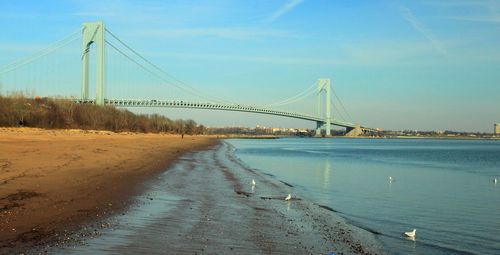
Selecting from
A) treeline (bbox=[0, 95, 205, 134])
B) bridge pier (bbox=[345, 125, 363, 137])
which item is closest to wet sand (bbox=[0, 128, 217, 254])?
treeline (bbox=[0, 95, 205, 134])

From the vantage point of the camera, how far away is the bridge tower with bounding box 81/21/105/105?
57.3 metres

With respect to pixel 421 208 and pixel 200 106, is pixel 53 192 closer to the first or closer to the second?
pixel 421 208

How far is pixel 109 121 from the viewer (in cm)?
5412

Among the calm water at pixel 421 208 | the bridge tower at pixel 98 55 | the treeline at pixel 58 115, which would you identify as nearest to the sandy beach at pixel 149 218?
the calm water at pixel 421 208

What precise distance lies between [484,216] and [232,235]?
6.82 m

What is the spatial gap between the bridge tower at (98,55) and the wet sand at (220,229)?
4874 centimetres

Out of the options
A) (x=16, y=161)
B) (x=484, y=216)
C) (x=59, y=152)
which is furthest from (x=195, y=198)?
(x=59, y=152)

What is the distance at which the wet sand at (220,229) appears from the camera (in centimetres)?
604

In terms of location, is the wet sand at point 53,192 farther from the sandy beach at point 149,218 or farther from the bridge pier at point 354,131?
the bridge pier at point 354,131

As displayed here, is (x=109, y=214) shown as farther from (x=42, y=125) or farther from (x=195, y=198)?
(x=42, y=125)

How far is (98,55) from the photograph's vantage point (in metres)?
59.7

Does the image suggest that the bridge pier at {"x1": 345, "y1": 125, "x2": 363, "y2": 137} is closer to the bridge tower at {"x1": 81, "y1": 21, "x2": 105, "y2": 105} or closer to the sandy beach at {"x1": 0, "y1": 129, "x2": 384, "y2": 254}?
the bridge tower at {"x1": 81, "y1": 21, "x2": 105, "y2": 105}

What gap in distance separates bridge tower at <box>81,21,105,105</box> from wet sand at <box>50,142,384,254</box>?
4874 centimetres

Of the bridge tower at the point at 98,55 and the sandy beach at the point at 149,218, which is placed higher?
the bridge tower at the point at 98,55
